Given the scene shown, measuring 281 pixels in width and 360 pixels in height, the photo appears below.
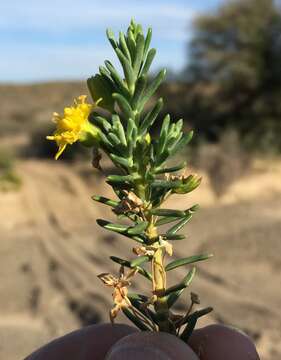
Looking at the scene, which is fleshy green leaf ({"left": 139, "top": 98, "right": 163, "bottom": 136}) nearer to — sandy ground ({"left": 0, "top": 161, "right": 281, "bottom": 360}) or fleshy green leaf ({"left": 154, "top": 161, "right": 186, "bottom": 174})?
fleshy green leaf ({"left": 154, "top": 161, "right": 186, "bottom": 174})

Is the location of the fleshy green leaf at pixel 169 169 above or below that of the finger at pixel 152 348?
above

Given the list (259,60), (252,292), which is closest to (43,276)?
(252,292)

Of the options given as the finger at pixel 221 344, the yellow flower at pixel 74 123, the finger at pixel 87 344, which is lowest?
the finger at pixel 87 344

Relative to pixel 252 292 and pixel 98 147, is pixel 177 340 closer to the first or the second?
pixel 98 147

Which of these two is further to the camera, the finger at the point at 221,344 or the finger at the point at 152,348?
the finger at the point at 221,344

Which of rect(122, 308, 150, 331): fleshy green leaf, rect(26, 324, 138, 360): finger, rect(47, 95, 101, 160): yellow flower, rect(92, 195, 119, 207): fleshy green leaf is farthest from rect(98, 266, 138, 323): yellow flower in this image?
rect(26, 324, 138, 360): finger

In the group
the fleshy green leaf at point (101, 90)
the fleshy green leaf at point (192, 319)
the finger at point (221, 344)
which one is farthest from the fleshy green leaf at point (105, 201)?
the finger at point (221, 344)

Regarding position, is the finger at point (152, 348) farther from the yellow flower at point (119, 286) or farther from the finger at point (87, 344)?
the finger at point (87, 344)
